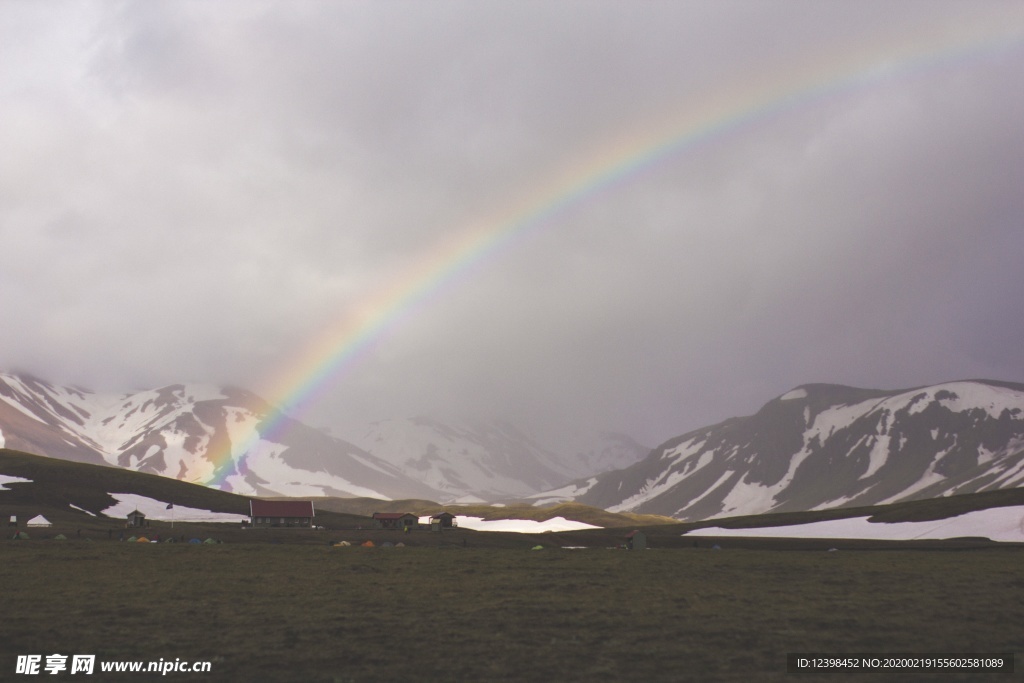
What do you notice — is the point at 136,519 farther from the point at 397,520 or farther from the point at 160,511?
the point at 397,520

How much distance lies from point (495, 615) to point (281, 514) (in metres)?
115

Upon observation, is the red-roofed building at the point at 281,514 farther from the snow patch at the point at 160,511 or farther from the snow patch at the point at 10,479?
the snow patch at the point at 10,479

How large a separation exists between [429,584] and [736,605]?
18.1 meters

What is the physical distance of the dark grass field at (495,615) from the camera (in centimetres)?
2924

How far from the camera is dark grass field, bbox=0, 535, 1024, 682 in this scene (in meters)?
29.2

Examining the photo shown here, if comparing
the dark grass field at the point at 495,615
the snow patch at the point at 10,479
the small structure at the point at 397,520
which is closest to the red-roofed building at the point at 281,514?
the small structure at the point at 397,520

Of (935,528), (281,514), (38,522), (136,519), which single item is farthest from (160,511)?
(935,528)

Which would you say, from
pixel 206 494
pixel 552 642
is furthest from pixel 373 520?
pixel 552 642

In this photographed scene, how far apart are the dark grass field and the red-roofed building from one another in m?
80.3

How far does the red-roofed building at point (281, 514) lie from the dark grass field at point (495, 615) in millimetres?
80336

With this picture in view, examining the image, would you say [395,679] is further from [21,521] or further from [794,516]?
[794,516]

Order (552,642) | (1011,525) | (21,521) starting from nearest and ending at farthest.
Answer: (552,642) → (21,521) → (1011,525)

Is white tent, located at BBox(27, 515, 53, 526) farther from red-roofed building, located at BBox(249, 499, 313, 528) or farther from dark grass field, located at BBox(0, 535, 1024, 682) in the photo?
red-roofed building, located at BBox(249, 499, 313, 528)

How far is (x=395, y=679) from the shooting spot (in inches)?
1073
